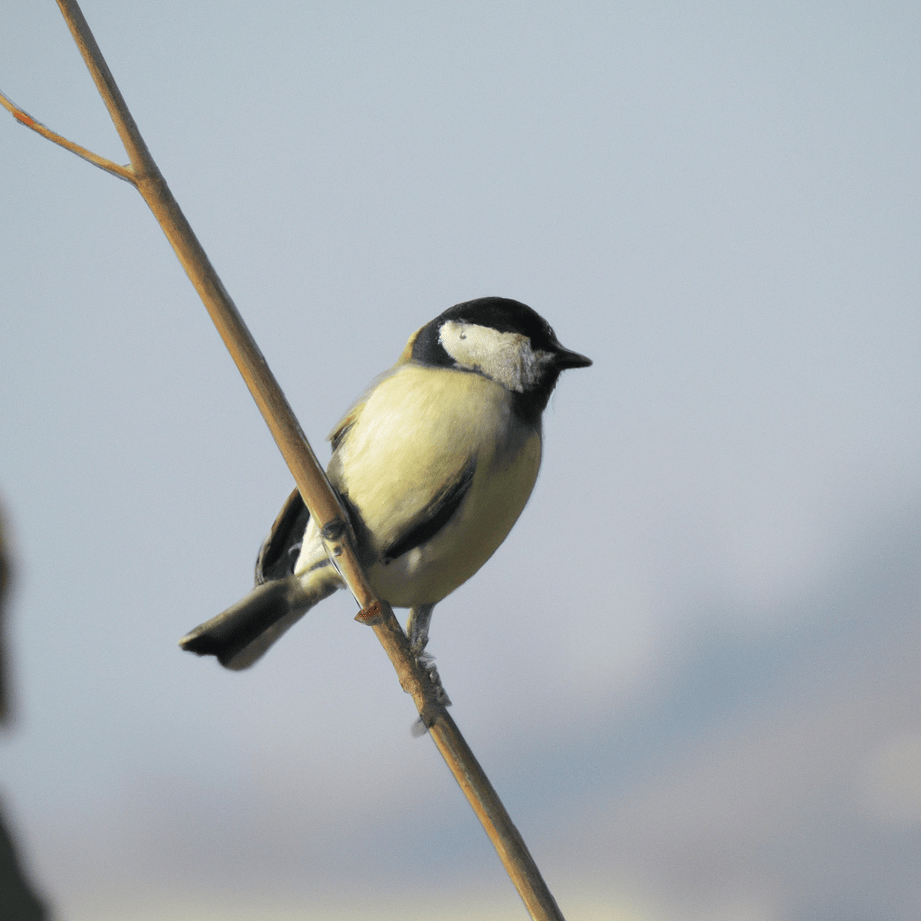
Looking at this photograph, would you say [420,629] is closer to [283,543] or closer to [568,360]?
[283,543]

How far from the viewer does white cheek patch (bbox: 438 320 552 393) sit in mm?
600

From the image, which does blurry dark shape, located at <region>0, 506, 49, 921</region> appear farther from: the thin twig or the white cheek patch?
the white cheek patch

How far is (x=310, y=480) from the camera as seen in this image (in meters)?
0.47

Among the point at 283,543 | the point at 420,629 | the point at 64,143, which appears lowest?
the point at 420,629

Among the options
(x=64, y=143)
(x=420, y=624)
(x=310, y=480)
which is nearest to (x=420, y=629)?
(x=420, y=624)

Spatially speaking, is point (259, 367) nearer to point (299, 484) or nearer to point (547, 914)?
point (299, 484)

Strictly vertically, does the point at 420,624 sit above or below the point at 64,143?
below

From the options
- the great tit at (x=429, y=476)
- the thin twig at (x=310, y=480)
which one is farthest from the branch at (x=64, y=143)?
the great tit at (x=429, y=476)

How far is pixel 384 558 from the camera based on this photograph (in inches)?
23.2

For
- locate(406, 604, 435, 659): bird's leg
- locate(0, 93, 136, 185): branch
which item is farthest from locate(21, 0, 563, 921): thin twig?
locate(406, 604, 435, 659): bird's leg

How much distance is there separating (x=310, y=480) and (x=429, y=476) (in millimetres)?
108

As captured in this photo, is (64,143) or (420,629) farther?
(420,629)

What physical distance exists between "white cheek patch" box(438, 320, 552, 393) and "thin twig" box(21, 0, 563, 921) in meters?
0.16

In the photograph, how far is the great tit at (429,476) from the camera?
0.56m
